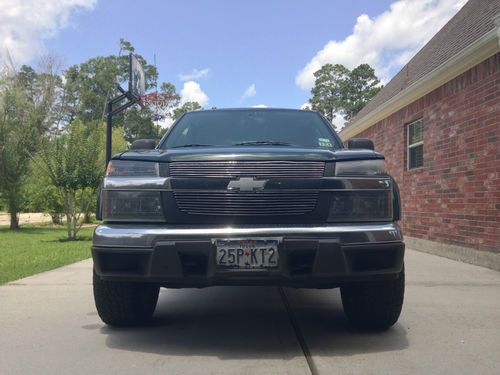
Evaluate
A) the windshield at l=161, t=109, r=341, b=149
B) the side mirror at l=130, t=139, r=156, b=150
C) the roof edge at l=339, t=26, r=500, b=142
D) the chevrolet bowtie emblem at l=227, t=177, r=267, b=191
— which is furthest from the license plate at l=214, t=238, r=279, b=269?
the roof edge at l=339, t=26, r=500, b=142

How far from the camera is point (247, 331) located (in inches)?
148

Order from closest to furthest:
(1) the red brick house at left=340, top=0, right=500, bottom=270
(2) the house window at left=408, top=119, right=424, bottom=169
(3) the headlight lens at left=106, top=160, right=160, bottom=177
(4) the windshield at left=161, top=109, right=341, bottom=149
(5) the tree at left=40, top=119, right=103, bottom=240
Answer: (3) the headlight lens at left=106, top=160, right=160, bottom=177
(4) the windshield at left=161, top=109, right=341, bottom=149
(1) the red brick house at left=340, top=0, right=500, bottom=270
(2) the house window at left=408, top=119, right=424, bottom=169
(5) the tree at left=40, top=119, right=103, bottom=240

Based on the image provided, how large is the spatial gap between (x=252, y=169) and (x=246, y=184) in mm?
115

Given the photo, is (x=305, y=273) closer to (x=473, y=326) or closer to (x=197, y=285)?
(x=197, y=285)

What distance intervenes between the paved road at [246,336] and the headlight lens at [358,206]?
2.91 ft

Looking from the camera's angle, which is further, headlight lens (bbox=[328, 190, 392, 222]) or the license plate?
headlight lens (bbox=[328, 190, 392, 222])

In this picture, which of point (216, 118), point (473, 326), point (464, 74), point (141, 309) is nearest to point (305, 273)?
point (141, 309)

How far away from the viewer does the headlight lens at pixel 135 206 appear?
3203 millimetres

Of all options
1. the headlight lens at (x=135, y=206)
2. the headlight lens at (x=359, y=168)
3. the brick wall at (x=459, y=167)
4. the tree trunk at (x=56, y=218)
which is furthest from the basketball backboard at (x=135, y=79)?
the headlight lens at (x=359, y=168)

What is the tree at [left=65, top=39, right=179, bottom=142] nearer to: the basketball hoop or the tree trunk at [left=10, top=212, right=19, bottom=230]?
the basketball hoop

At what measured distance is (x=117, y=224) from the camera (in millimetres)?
3240

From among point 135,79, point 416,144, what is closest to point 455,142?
point 416,144

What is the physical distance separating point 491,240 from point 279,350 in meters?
5.38

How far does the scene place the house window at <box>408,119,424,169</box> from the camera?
10859 mm
